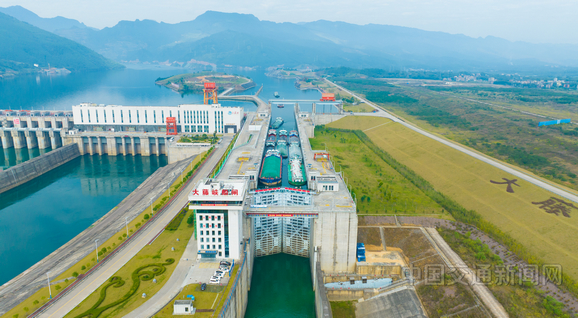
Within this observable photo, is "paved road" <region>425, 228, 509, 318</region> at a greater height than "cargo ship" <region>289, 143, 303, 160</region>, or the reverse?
"cargo ship" <region>289, 143, 303, 160</region>

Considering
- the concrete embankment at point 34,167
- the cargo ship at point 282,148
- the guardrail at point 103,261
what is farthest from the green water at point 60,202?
the cargo ship at point 282,148

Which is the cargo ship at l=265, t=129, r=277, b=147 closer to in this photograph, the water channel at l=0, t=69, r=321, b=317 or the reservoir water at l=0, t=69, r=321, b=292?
the water channel at l=0, t=69, r=321, b=317

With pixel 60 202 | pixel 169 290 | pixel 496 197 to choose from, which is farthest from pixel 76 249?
pixel 496 197

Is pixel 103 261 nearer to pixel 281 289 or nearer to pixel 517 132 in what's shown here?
pixel 281 289

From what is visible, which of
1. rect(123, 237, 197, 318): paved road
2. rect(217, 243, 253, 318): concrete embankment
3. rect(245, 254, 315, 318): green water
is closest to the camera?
rect(123, 237, 197, 318): paved road

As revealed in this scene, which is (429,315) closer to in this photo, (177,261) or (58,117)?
(177,261)

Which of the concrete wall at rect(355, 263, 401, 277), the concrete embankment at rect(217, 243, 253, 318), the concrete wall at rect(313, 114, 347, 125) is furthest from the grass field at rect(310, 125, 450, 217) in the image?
the concrete wall at rect(313, 114, 347, 125)
